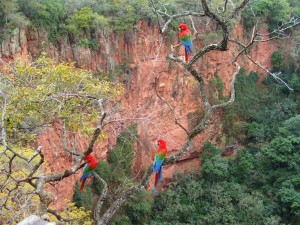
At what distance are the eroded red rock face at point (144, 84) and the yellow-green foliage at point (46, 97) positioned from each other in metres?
5.43

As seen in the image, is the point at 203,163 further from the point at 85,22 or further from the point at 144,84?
the point at 85,22

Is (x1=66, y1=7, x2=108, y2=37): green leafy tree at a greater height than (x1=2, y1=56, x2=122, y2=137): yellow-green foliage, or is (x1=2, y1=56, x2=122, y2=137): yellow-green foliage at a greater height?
(x1=66, y1=7, x2=108, y2=37): green leafy tree

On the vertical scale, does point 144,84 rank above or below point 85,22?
below

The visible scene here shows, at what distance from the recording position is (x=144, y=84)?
49.9ft

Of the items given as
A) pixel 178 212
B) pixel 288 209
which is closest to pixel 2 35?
pixel 178 212

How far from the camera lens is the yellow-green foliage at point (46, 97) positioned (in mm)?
5180

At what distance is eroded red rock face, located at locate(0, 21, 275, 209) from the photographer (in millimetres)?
11758

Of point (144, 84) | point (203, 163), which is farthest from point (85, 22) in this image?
point (203, 163)

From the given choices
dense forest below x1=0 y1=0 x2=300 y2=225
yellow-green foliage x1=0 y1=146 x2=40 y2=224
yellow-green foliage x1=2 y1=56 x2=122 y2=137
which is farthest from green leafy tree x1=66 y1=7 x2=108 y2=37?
yellow-green foliage x1=0 y1=146 x2=40 y2=224

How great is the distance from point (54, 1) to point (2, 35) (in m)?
2.73

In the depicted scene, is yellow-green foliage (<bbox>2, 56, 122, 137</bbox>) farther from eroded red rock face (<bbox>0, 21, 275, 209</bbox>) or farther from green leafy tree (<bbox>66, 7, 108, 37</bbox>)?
green leafy tree (<bbox>66, 7, 108, 37</bbox>)

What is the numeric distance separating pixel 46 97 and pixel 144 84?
10471mm

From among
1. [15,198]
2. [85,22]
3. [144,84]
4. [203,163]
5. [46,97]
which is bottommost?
[203,163]

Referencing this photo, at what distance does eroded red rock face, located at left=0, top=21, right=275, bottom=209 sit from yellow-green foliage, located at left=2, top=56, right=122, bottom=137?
5433 mm
